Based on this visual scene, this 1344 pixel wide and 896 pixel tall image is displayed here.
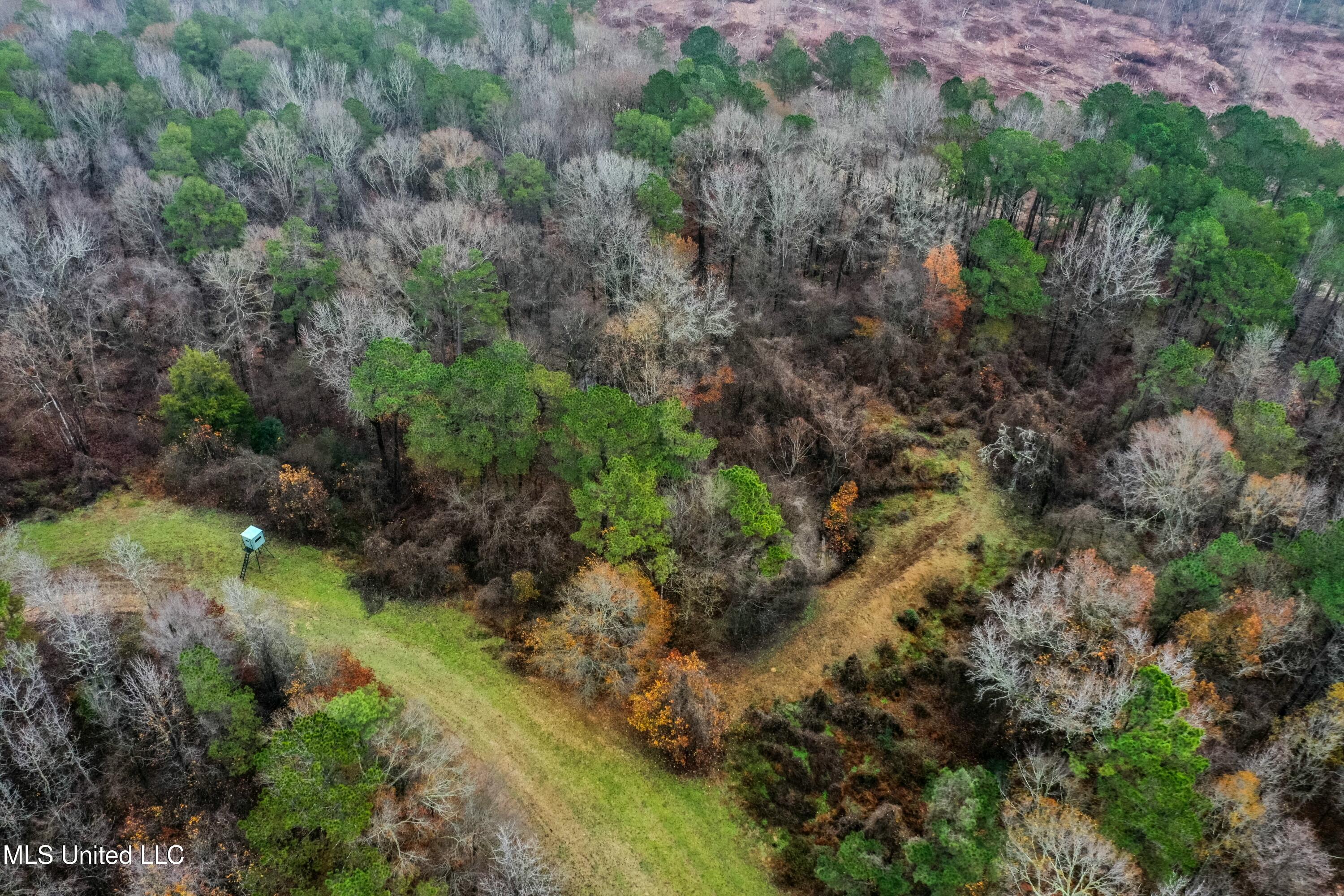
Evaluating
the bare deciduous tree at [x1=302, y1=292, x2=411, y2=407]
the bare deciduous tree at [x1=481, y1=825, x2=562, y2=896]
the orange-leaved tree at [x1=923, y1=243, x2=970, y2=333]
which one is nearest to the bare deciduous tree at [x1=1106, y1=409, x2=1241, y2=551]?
the orange-leaved tree at [x1=923, y1=243, x2=970, y2=333]

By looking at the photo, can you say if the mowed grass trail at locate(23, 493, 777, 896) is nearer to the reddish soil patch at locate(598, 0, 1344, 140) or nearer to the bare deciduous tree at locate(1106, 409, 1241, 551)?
the bare deciduous tree at locate(1106, 409, 1241, 551)

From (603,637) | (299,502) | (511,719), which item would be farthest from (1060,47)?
(511,719)

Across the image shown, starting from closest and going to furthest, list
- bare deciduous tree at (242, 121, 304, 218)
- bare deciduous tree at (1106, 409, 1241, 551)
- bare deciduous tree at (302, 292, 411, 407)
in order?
bare deciduous tree at (1106, 409, 1241, 551)
bare deciduous tree at (302, 292, 411, 407)
bare deciduous tree at (242, 121, 304, 218)

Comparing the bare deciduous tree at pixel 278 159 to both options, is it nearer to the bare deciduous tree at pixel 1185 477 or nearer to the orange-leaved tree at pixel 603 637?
the orange-leaved tree at pixel 603 637

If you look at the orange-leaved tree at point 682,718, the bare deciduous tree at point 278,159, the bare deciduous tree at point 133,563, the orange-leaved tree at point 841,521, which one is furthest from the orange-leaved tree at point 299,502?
the orange-leaved tree at point 841,521

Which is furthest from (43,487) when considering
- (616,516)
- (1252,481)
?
(1252,481)

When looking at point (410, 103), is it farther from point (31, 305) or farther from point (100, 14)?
point (100, 14)

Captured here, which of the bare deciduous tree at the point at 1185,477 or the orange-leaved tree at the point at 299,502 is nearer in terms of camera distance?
the bare deciduous tree at the point at 1185,477
